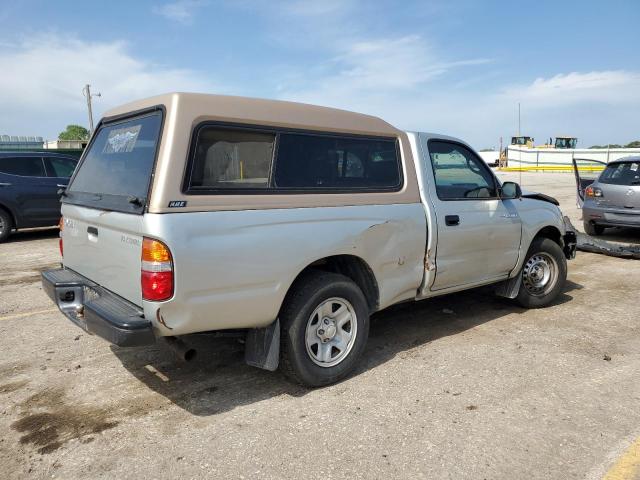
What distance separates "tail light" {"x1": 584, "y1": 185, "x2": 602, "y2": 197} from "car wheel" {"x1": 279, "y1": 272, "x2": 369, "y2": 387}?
7.67 m

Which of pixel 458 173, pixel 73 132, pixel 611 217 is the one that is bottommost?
pixel 611 217

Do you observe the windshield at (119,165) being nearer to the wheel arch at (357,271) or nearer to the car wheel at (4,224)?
the wheel arch at (357,271)

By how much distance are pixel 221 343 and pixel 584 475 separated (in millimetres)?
2884

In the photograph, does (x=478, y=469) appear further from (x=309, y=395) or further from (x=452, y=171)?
(x=452, y=171)

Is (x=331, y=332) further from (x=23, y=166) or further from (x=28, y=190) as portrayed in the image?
(x=23, y=166)

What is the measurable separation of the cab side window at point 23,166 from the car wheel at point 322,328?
350 inches

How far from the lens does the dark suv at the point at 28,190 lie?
988 cm

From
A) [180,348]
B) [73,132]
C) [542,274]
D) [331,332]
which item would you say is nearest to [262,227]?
[180,348]

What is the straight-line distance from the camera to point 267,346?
11.2ft

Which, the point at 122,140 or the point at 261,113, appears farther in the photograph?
the point at 122,140

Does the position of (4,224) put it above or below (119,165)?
below

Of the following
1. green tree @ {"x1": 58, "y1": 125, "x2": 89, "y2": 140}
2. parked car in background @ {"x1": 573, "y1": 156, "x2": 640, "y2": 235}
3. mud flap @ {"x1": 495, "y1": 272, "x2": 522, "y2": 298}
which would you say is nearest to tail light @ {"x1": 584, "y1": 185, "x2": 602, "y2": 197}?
parked car in background @ {"x1": 573, "y1": 156, "x2": 640, "y2": 235}

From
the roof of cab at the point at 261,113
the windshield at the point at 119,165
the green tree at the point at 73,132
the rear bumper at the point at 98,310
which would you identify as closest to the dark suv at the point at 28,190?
the windshield at the point at 119,165

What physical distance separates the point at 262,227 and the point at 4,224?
346 inches
